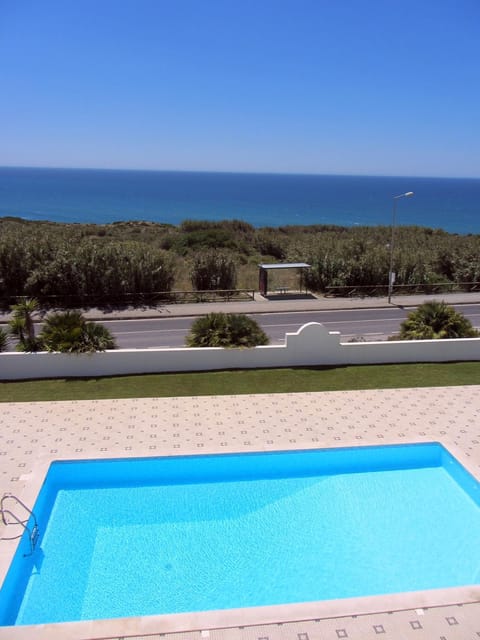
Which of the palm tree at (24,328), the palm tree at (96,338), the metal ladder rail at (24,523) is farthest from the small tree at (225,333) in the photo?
the metal ladder rail at (24,523)

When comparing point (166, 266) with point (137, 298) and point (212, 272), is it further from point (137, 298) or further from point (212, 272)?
point (212, 272)

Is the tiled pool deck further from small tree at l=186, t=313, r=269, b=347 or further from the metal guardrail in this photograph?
the metal guardrail

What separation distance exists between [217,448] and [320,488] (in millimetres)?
2726

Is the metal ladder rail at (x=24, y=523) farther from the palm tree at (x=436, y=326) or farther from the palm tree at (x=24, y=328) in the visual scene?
the palm tree at (x=436, y=326)

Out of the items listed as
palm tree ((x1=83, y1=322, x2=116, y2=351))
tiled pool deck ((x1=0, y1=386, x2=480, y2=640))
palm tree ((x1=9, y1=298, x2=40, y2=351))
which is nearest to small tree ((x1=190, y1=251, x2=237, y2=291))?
palm tree ((x1=83, y1=322, x2=116, y2=351))

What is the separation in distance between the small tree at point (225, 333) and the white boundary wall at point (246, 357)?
0.44 metres

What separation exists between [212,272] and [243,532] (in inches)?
1043

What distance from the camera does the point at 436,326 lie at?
66.6 feet

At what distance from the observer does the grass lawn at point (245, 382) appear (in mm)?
16641

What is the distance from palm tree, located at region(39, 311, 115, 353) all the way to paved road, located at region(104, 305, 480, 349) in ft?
15.4

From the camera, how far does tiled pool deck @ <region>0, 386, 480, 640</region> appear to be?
7.87 metres

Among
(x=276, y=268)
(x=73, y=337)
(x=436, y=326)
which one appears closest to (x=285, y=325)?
(x=276, y=268)

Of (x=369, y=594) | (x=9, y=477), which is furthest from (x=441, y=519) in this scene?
(x=9, y=477)

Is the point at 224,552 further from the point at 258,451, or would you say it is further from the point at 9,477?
the point at 9,477
